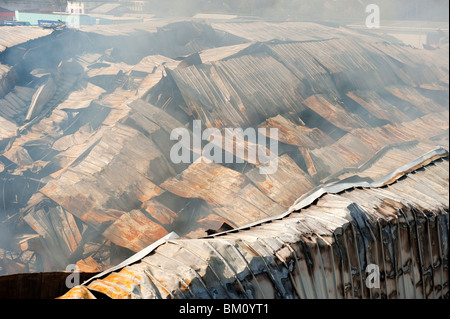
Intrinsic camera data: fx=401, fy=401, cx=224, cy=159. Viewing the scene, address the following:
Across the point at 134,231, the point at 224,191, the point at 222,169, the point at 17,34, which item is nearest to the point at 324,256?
the point at 224,191

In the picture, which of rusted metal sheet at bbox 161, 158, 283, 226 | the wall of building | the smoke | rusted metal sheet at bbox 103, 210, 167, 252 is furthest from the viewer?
the smoke

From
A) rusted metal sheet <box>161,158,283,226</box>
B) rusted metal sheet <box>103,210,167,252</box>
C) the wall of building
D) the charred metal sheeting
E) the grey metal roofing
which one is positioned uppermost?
the wall of building

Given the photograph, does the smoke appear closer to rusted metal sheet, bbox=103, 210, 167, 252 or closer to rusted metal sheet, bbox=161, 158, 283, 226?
rusted metal sheet, bbox=161, 158, 283, 226

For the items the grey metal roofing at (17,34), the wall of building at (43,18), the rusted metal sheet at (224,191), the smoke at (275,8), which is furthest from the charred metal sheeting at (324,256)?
the wall of building at (43,18)

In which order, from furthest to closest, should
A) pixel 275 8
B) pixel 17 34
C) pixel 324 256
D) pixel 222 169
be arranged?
pixel 275 8
pixel 17 34
pixel 222 169
pixel 324 256

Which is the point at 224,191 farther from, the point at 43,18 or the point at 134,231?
the point at 43,18

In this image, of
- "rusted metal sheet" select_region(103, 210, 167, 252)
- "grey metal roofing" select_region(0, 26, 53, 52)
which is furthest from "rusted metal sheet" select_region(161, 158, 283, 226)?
"grey metal roofing" select_region(0, 26, 53, 52)

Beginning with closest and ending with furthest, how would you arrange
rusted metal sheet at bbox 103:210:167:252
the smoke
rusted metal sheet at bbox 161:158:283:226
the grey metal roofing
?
rusted metal sheet at bbox 103:210:167:252 → rusted metal sheet at bbox 161:158:283:226 → the grey metal roofing → the smoke
